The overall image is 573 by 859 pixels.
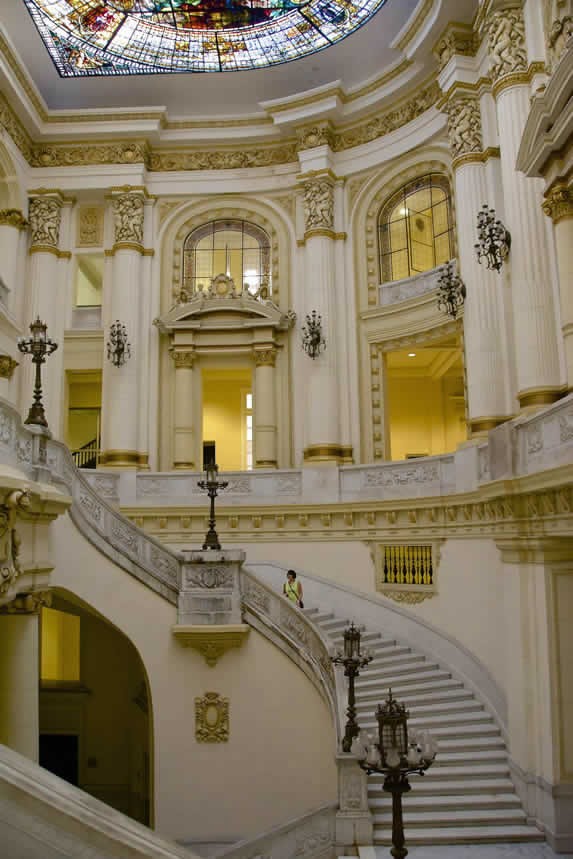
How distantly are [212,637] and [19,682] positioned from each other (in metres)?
3.55

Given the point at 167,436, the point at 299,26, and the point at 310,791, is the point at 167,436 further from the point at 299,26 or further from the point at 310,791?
the point at 299,26

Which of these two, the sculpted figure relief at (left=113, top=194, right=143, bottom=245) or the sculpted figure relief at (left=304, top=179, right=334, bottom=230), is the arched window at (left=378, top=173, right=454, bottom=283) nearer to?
the sculpted figure relief at (left=304, top=179, right=334, bottom=230)

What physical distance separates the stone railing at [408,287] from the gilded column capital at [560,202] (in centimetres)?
692

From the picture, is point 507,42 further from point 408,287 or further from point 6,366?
point 6,366

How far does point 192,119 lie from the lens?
66.5ft

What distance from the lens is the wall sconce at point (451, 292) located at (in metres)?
15.3

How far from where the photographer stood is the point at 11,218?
19.3 metres

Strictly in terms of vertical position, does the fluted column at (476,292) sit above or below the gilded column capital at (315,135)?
below

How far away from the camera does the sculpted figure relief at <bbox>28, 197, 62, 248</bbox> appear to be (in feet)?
65.1

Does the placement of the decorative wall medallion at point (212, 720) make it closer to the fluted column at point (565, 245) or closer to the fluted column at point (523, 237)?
the fluted column at point (523, 237)

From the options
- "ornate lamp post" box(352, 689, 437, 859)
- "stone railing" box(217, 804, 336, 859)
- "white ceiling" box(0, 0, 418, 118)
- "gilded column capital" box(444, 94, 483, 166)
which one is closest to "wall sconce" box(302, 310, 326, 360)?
"gilded column capital" box(444, 94, 483, 166)

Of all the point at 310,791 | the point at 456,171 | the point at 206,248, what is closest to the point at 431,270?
the point at 456,171

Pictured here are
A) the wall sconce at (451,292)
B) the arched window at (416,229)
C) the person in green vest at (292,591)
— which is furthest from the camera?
the arched window at (416,229)

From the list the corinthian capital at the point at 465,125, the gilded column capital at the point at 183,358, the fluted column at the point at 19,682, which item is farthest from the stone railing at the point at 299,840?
the corinthian capital at the point at 465,125
